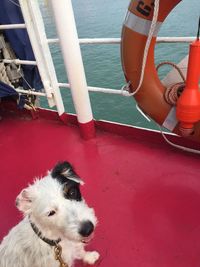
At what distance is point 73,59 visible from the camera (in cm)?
192

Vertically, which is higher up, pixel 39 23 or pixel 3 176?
pixel 39 23

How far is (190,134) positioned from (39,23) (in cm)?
123

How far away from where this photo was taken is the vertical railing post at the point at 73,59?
5.89 feet

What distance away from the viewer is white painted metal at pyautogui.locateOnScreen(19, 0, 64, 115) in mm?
1962

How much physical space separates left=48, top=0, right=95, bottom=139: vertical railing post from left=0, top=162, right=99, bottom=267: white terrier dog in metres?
0.90

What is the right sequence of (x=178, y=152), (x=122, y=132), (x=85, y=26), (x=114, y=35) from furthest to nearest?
(x=85, y=26), (x=114, y=35), (x=122, y=132), (x=178, y=152)

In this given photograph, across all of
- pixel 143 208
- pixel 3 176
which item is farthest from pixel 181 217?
pixel 3 176

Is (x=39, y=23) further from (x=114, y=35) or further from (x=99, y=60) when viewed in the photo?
(x=114, y=35)

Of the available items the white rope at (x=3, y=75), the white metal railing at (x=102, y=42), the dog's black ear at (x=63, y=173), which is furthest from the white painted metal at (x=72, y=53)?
the dog's black ear at (x=63, y=173)

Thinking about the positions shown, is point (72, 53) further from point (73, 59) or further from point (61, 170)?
point (61, 170)

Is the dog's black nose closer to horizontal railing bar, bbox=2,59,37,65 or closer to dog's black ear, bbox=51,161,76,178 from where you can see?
dog's black ear, bbox=51,161,76,178

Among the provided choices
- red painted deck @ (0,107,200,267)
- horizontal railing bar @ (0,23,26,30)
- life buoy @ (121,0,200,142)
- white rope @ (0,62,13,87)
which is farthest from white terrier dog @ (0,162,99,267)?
white rope @ (0,62,13,87)

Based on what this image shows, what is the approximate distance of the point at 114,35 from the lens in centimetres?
690

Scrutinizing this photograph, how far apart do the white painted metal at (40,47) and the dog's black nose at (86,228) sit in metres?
1.34
